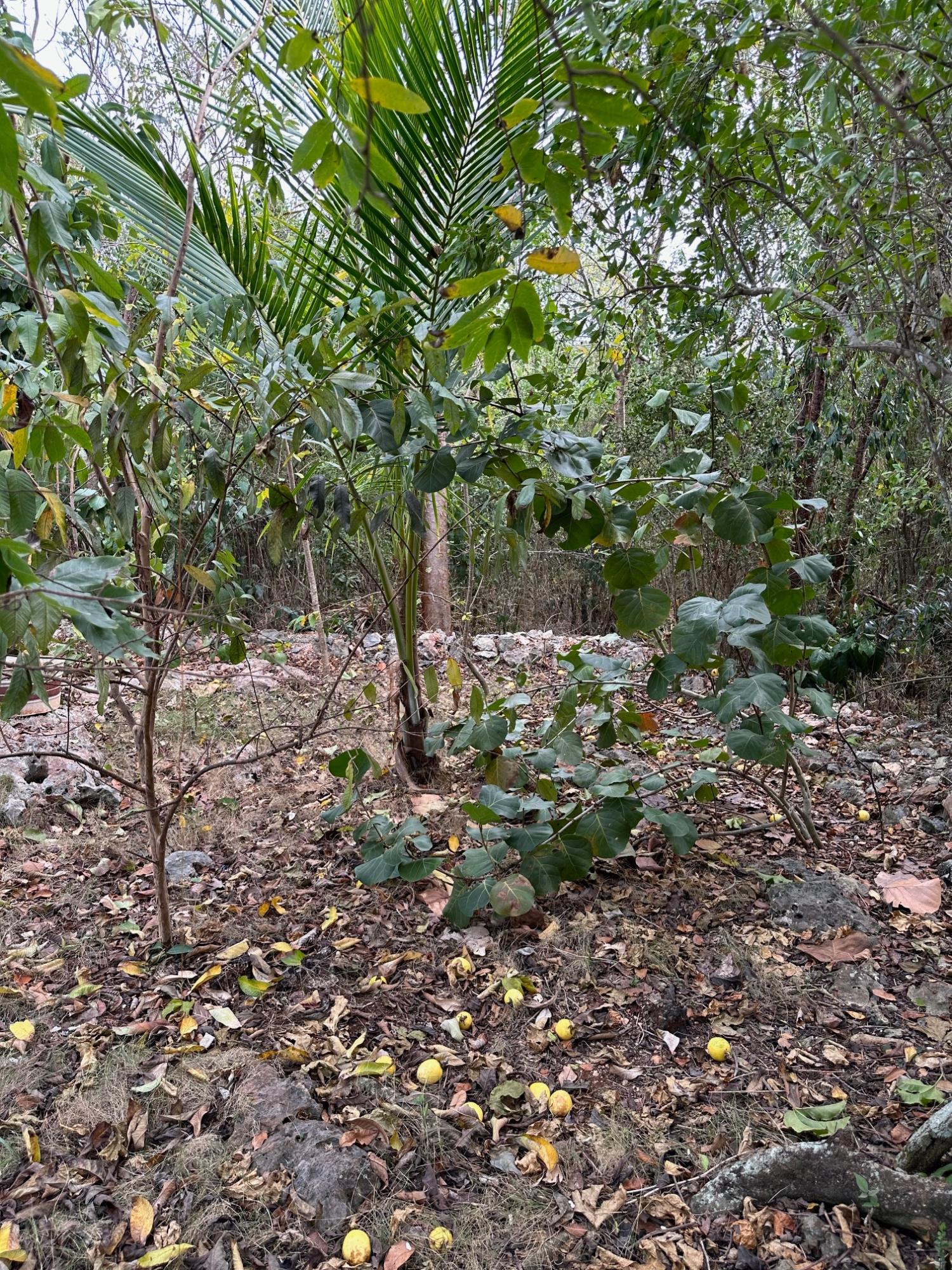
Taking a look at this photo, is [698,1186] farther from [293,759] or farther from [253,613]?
[253,613]

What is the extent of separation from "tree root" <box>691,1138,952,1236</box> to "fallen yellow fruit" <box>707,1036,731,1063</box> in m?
0.29

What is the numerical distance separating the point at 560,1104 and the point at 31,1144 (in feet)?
3.43

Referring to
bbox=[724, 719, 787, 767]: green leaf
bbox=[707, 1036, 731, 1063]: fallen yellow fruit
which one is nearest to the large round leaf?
bbox=[724, 719, 787, 767]: green leaf

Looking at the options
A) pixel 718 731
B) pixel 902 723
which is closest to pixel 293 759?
pixel 718 731

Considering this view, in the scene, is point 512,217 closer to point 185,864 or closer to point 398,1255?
point 398,1255

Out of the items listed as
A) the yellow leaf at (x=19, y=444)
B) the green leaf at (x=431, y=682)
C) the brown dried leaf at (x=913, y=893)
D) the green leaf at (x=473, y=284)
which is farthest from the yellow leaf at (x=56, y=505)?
the brown dried leaf at (x=913, y=893)

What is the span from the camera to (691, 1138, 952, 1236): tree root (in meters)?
1.31

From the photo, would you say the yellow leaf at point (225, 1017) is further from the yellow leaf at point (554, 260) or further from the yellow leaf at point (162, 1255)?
the yellow leaf at point (554, 260)

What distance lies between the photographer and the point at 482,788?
206cm

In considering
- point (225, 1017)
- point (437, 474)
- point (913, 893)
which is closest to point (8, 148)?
point (437, 474)

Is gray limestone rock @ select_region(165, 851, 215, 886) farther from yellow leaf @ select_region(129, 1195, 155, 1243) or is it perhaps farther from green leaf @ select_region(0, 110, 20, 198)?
green leaf @ select_region(0, 110, 20, 198)

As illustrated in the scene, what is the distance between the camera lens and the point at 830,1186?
1.37 meters

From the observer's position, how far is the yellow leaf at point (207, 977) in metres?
1.97

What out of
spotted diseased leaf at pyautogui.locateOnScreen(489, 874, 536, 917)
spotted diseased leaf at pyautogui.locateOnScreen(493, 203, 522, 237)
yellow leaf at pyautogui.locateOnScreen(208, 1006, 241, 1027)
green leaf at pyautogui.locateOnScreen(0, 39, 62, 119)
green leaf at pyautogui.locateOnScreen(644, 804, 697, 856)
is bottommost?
yellow leaf at pyautogui.locateOnScreen(208, 1006, 241, 1027)
